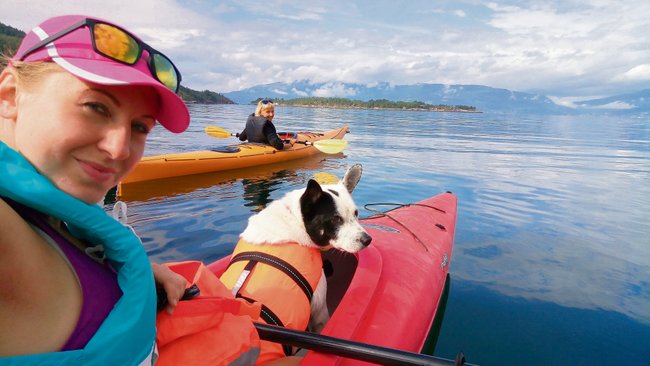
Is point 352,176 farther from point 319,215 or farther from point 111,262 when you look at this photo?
point 111,262

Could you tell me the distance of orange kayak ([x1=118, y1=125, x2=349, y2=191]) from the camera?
9562mm

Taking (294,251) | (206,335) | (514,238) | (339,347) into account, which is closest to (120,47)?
(206,335)

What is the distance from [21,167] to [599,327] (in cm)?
571

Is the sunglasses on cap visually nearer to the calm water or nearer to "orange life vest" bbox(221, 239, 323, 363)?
"orange life vest" bbox(221, 239, 323, 363)

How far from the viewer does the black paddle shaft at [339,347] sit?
2051 mm

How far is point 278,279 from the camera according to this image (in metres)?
2.71

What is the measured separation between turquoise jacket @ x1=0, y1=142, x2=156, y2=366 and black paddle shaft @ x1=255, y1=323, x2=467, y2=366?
0.97 meters

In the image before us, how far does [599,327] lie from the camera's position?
14.5 feet

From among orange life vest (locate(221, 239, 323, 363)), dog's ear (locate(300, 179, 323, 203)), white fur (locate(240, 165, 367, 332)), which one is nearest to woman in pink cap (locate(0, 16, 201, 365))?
orange life vest (locate(221, 239, 323, 363))

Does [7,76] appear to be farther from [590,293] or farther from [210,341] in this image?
[590,293]

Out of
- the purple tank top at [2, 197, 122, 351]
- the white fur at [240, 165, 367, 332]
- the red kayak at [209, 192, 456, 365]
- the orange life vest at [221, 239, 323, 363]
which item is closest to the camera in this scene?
the purple tank top at [2, 197, 122, 351]

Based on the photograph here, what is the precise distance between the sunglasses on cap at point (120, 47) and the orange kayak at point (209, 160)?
26.2 feet

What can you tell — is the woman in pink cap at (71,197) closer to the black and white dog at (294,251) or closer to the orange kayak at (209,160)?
the black and white dog at (294,251)

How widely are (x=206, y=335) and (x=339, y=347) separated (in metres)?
0.89
